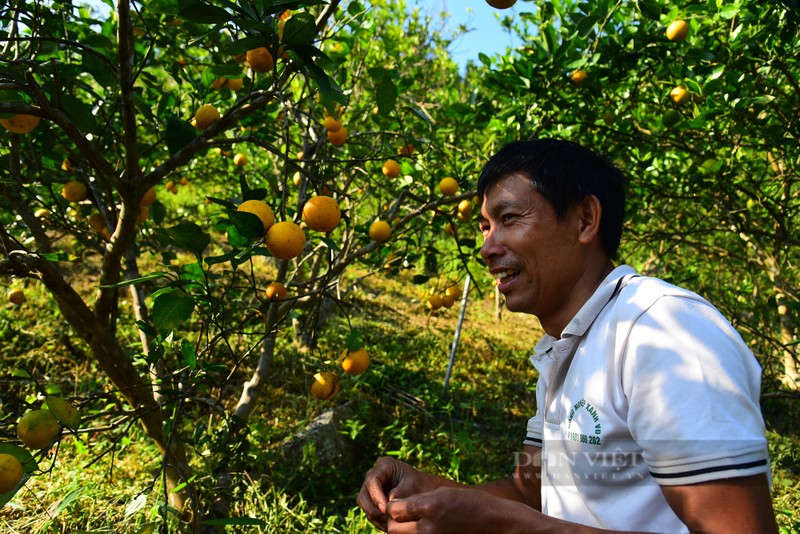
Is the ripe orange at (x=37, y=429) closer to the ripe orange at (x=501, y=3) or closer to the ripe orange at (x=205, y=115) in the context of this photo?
the ripe orange at (x=205, y=115)

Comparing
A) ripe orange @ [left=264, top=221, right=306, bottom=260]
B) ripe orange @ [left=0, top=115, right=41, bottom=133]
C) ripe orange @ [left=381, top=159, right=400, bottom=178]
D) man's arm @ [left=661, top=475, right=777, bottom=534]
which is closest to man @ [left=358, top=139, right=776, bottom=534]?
man's arm @ [left=661, top=475, right=777, bottom=534]

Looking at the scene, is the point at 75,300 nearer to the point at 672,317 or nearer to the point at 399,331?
the point at 672,317

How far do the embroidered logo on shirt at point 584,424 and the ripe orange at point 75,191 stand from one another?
1877 mm

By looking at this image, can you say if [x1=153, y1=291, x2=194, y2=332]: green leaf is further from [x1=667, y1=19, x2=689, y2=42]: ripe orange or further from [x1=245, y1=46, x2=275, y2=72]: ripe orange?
[x1=667, y1=19, x2=689, y2=42]: ripe orange

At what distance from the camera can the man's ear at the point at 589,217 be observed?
1.11 meters

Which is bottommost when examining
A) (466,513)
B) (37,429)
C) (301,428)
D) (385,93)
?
(301,428)

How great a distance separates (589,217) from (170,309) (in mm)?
873

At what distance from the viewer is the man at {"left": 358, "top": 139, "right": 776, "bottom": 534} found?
687mm

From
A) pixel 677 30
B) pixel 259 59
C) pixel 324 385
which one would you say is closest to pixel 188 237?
pixel 259 59

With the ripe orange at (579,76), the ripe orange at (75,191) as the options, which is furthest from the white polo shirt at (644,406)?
the ripe orange at (75,191)

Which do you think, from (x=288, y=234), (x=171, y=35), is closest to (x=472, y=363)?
(x=171, y=35)

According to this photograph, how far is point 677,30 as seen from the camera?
6.19 feet

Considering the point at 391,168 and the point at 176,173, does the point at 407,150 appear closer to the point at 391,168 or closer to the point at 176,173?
the point at 391,168

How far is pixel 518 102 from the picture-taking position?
2305mm
